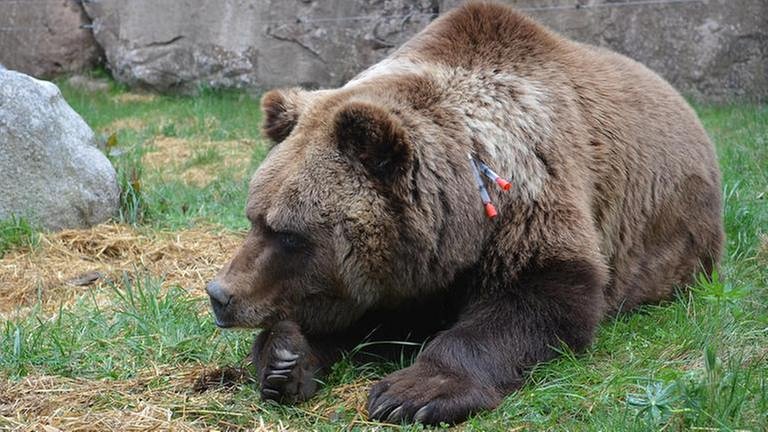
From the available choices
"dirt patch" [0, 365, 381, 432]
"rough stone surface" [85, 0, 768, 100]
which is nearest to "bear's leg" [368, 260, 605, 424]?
"dirt patch" [0, 365, 381, 432]

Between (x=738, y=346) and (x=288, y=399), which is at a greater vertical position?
(x=738, y=346)

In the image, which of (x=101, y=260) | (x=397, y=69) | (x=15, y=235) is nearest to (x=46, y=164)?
(x=15, y=235)

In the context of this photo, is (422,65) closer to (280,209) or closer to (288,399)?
(280,209)

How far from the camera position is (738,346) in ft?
12.1

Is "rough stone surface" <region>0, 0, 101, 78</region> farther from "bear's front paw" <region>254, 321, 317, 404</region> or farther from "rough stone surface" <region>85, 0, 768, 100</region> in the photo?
"bear's front paw" <region>254, 321, 317, 404</region>

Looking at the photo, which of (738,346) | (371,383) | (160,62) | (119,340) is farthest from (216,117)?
(738,346)

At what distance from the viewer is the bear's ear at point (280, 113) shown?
4.38 m

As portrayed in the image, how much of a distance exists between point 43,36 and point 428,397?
1037cm

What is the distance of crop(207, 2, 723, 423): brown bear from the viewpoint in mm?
3850

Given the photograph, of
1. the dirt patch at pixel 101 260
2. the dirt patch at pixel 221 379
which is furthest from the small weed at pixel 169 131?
the dirt patch at pixel 221 379

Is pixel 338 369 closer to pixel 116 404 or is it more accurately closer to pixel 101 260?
pixel 116 404

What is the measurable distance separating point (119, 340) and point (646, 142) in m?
2.58

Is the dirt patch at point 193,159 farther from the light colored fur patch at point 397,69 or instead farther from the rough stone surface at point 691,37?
the light colored fur patch at point 397,69

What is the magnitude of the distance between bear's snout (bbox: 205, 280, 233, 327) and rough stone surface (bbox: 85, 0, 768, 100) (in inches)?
257
